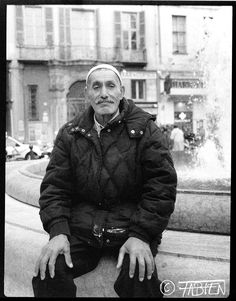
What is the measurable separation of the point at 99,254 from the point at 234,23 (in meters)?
1.24

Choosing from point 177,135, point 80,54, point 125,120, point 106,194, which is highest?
point 80,54

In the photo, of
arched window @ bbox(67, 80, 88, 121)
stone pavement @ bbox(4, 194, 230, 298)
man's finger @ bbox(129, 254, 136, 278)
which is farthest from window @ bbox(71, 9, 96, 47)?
man's finger @ bbox(129, 254, 136, 278)

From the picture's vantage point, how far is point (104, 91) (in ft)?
6.08

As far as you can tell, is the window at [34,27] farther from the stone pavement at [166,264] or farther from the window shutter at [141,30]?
the stone pavement at [166,264]

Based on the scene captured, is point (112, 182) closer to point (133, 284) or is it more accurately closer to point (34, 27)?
point (133, 284)

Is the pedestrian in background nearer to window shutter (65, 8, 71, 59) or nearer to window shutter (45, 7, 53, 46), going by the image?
window shutter (65, 8, 71, 59)

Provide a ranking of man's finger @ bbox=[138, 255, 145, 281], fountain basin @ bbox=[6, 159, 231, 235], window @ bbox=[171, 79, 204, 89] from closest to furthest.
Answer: man's finger @ bbox=[138, 255, 145, 281]
fountain basin @ bbox=[6, 159, 231, 235]
window @ bbox=[171, 79, 204, 89]

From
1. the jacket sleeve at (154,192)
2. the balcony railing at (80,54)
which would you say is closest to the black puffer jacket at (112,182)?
the jacket sleeve at (154,192)

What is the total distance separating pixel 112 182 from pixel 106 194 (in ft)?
0.19

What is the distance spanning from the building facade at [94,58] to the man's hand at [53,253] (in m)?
0.57

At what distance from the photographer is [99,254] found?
6.20ft

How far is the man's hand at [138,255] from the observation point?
1.75m

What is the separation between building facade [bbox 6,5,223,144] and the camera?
6.90 ft

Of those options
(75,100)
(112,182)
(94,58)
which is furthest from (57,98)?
(112,182)
